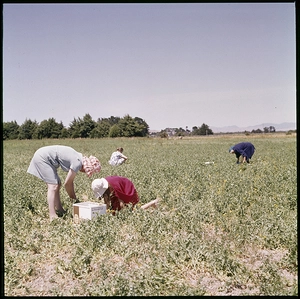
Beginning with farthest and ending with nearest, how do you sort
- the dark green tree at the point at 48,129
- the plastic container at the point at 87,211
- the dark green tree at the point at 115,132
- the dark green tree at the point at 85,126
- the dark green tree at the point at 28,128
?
the dark green tree at the point at 115,132 → the dark green tree at the point at 85,126 → the dark green tree at the point at 28,128 → the dark green tree at the point at 48,129 → the plastic container at the point at 87,211

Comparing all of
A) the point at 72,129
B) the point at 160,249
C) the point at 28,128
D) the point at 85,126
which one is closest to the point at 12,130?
the point at 28,128

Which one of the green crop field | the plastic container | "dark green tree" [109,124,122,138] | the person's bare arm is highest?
"dark green tree" [109,124,122,138]

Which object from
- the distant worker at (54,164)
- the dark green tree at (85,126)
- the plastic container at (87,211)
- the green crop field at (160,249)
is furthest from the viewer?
the dark green tree at (85,126)

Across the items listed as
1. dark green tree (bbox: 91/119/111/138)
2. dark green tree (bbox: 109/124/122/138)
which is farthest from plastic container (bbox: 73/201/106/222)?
dark green tree (bbox: 109/124/122/138)

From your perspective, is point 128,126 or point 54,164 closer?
point 54,164

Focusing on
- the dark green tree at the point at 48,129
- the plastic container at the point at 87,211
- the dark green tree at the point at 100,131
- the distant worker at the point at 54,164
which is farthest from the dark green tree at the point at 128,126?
the plastic container at the point at 87,211

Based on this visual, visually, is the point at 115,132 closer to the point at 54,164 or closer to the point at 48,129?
the point at 48,129

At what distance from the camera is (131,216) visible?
675 centimetres

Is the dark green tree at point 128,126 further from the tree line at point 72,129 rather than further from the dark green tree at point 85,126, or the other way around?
the dark green tree at point 85,126

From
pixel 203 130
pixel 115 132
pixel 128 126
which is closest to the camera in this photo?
pixel 115 132

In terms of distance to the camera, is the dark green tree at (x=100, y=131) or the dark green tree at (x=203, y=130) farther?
the dark green tree at (x=203, y=130)

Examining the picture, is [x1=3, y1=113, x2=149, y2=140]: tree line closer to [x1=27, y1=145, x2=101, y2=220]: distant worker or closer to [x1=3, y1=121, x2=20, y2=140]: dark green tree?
[x1=3, y1=121, x2=20, y2=140]: dark green tree

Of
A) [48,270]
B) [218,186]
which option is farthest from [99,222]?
[218,186]

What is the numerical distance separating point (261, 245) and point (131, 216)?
2.23 m
